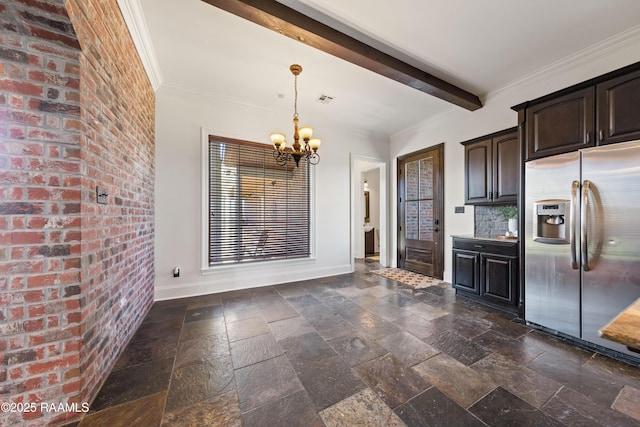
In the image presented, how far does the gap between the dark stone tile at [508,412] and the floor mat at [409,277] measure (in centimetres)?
235

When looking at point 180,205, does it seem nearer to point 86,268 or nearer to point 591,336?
point 86,268

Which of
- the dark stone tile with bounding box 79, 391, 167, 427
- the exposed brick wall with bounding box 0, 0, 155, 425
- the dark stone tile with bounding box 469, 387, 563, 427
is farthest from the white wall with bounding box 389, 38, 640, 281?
the exposed brick wall with bounding box 0, 0, 155, 425

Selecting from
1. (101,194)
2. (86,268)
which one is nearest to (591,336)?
(86,268)

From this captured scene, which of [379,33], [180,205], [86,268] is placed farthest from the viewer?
[180,205]

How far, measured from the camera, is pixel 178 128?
132 inches

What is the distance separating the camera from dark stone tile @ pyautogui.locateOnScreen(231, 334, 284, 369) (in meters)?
1.90

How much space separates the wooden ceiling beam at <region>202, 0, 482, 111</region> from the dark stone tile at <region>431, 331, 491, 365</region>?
2.87 meters

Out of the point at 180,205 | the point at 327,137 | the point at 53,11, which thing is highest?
the point at 327,137

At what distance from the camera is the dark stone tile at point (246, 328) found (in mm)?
2300

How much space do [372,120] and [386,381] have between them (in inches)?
161

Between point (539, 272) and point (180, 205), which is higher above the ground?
point (180, 205)

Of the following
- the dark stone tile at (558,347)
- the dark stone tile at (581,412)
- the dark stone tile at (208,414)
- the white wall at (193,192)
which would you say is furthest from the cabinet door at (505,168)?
the dark stone tile at (208,414)

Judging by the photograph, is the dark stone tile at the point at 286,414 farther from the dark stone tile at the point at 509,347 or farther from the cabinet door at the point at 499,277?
the cabinet door at the point at 499,277

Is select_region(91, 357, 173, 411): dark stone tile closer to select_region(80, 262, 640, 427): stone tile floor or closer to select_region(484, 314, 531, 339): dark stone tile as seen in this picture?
select_region(80, 262, 640, 427): stone tile floor
